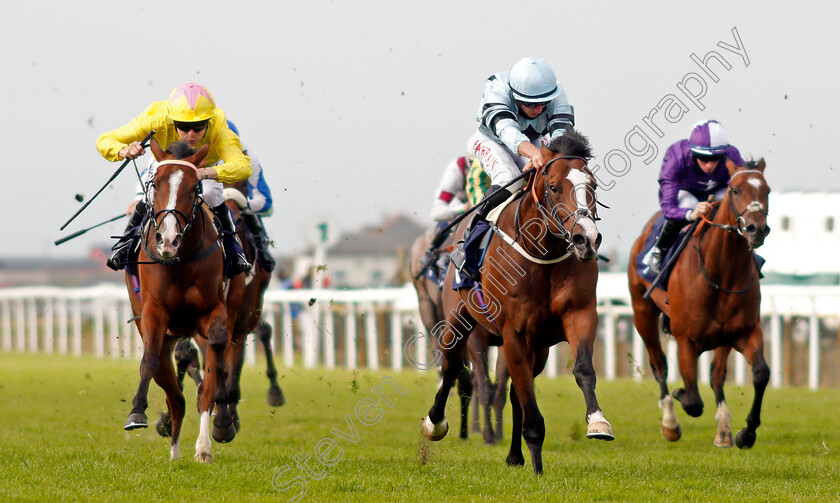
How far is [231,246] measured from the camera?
327 inches

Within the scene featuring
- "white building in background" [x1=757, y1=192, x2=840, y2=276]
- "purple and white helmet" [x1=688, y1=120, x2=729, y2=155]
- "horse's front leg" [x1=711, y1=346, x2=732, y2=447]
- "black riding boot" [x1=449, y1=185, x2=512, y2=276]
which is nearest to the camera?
"black riding boot" [x1=449, y1=185, x2=512, y2=276]

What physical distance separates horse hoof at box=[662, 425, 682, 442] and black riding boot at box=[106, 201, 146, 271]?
14.1 ft

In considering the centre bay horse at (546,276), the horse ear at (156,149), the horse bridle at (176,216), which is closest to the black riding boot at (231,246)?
the horse bridle at (176,216)

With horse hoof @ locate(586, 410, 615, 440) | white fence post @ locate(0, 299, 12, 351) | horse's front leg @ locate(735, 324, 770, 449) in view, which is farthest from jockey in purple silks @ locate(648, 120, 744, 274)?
white fence post @ locate(0, 299, 12, 351)

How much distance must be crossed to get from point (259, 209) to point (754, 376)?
420cm

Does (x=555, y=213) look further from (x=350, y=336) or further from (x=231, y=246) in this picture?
(x=350, y=336)

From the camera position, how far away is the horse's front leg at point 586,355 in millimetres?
6152

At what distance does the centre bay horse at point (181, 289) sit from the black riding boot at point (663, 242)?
3.59 meters

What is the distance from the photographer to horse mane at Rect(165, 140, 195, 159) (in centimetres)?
757

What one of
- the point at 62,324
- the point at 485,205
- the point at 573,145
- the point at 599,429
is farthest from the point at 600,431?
the point at 62,324

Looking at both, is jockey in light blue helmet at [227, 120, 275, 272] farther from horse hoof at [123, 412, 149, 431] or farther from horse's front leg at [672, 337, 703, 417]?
horse's front leg at [672, 337, 703, 417]

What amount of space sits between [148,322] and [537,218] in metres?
2.55

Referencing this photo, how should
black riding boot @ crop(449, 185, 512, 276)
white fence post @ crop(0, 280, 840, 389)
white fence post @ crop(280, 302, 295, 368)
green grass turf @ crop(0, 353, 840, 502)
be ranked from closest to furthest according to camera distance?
green grass turf @ crop(0, 353, 840, 502)
black riding boot @ crop(449, 185, 512, 276)
white fence post @ crop(0, 280, 840, 389)
white fence post @ crop(280, 302, 295, 368)

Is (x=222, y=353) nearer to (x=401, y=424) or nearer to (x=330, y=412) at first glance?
(x=401, y=424)
